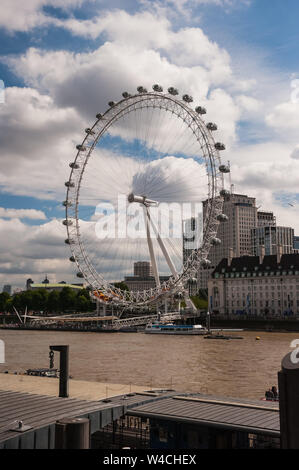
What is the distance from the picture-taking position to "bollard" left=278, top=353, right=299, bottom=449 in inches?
201

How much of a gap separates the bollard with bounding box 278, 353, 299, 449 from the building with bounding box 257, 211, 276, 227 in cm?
14748

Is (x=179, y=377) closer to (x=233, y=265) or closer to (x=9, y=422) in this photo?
(x=9, y=422)

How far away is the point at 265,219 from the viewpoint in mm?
154750

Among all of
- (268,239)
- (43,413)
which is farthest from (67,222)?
(268,239)

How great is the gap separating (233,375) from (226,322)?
1829 inches

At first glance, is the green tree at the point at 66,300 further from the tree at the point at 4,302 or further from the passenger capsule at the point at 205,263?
the passenger capsule at the point at 205,263

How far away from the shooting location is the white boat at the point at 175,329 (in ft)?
205

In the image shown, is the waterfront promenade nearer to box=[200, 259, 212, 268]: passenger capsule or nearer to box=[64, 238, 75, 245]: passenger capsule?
box=[200, 259, 212, 268]: passenger capsule

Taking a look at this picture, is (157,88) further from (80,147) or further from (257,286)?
(257,286)

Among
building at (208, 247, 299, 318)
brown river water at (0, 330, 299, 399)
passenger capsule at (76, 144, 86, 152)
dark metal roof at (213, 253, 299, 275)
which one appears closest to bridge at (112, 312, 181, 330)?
building at (208, 247, 299, 318)

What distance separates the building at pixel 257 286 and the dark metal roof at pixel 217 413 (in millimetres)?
63404

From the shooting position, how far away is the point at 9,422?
8312 millimetres

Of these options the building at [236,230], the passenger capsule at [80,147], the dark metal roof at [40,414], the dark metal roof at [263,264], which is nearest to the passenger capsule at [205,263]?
the passenger capsule at [80,147]
